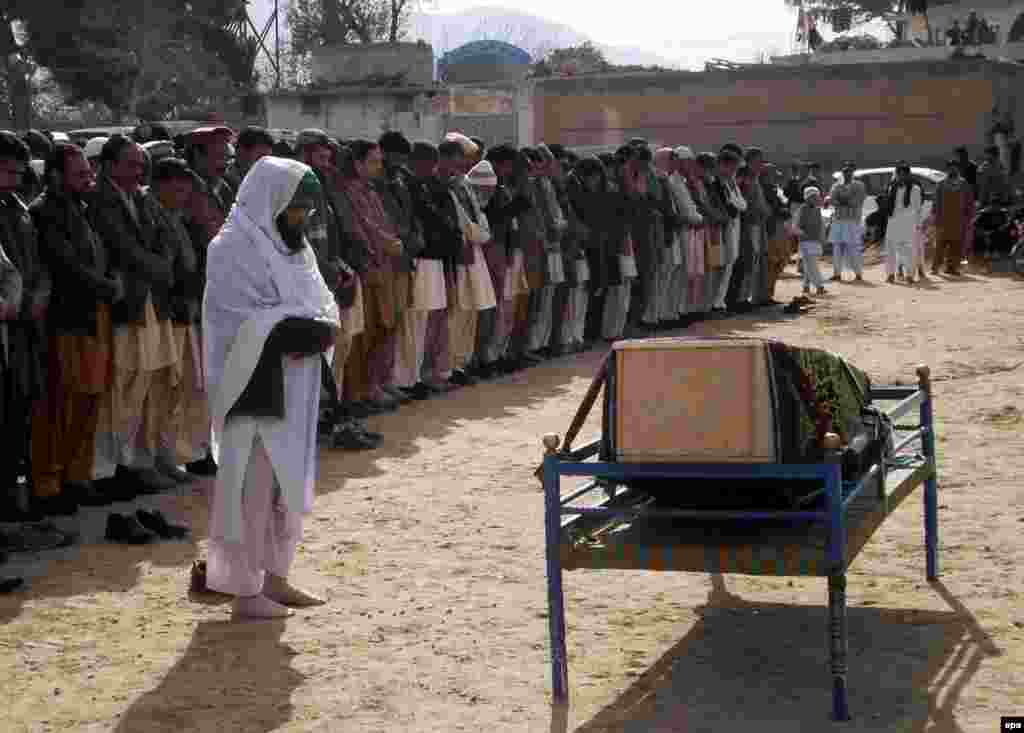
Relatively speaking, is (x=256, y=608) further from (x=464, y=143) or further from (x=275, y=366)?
(x=464, y=143)

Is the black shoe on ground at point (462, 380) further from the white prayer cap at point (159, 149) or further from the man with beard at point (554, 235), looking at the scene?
the white prayer cap at point (159, 149)

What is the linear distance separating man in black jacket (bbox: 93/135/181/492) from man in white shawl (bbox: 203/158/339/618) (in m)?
2.28

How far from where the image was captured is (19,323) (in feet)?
25.3

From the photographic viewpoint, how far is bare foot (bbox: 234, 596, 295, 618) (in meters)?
6.25

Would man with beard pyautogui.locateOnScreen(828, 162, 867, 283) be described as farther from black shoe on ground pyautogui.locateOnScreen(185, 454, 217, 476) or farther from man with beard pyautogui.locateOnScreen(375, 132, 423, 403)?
black shoe on ground pyautogui.locateOnScreen(185, 454, 217, 476)

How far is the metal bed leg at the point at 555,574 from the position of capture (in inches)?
200

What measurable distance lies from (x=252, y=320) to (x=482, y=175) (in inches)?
280

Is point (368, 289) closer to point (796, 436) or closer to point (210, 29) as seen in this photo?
point (796, 436)

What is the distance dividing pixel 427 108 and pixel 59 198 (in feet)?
69.1

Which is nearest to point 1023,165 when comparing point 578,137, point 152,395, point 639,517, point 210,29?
point 578,137

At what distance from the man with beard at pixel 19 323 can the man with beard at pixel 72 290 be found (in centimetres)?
13

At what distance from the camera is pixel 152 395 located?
29.1 feet

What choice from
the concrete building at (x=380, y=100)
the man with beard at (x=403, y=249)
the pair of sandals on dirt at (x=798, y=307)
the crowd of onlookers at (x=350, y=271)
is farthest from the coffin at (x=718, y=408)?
the concrete building at (x=380, y=100)

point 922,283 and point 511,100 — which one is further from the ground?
point 511,100
